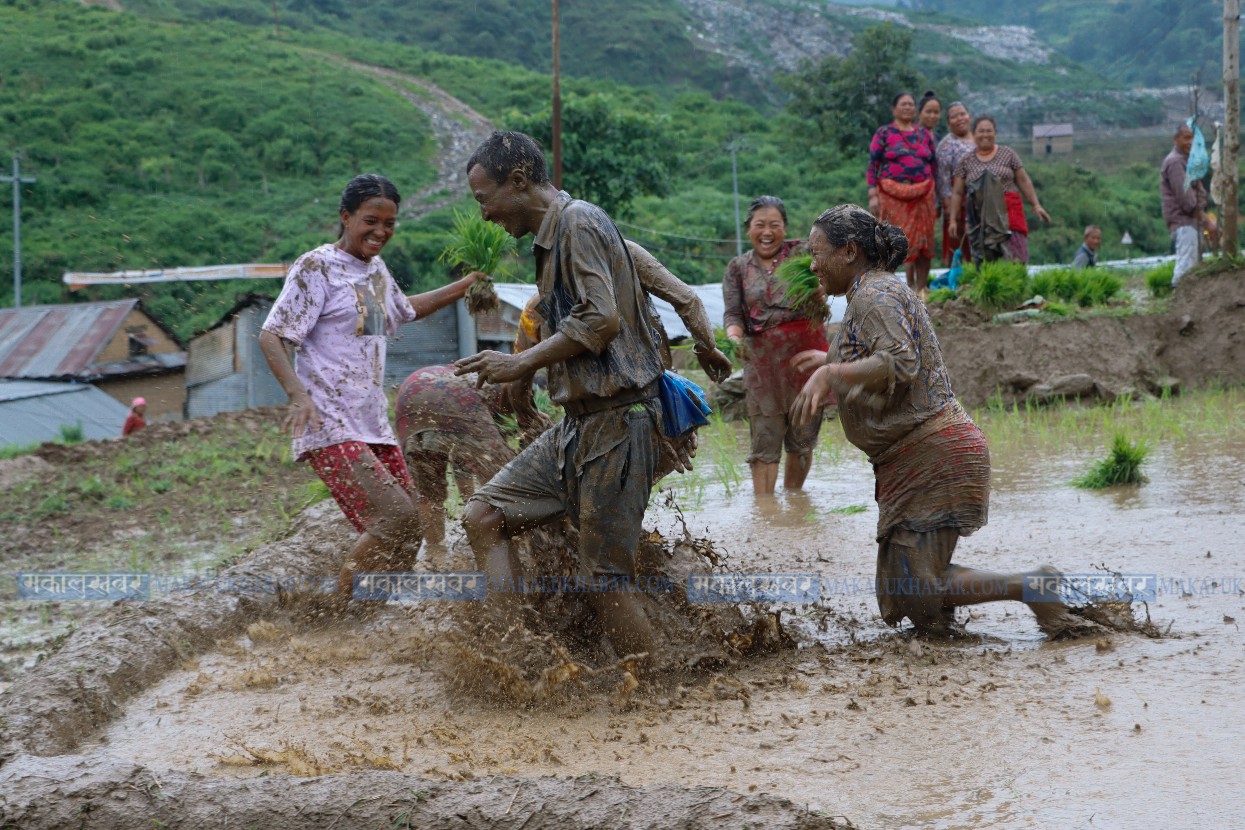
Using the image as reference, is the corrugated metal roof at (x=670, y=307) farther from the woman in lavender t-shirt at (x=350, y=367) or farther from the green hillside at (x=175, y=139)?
the green hillside at (x=175, y=139)

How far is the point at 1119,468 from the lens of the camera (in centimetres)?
669

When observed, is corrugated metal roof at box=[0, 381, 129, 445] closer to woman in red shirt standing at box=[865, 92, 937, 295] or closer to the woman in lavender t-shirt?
woman in red shirt standing at box=[865, 92, 937, 295]

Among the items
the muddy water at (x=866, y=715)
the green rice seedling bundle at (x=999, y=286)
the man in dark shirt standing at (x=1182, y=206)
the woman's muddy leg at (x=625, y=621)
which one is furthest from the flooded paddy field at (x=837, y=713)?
the man in dark shirt standing at (x=1182, y=206)

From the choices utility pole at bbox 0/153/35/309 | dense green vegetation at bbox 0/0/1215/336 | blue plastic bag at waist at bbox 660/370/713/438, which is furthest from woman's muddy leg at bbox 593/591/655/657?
dense green vegetation at bbox 0/0/1215/336

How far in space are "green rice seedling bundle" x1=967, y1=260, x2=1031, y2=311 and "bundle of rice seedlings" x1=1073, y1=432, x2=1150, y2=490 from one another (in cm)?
501

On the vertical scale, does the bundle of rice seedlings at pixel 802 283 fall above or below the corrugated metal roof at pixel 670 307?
above

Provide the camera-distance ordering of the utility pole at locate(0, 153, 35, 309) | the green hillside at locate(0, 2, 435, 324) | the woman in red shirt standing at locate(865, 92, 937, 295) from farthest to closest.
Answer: the green hillside at locate(0, 2, 435, 324) < the utility pole at locate(0, 153, 35, 309) < the woman in red shirt standing at locate(865, 92, 937, 295)

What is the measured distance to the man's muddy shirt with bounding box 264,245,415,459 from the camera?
488cm

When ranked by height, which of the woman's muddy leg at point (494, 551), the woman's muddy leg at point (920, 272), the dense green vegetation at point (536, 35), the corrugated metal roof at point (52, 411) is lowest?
the corrugated metal roof at point (52, 411)

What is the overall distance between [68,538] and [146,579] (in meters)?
2.11

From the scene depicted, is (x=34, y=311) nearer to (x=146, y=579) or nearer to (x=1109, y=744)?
(x=146, y=579)

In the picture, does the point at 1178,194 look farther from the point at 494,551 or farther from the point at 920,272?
the point at 494,551

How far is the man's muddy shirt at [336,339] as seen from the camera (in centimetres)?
488

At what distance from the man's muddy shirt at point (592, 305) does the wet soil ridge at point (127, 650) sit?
2005mm
